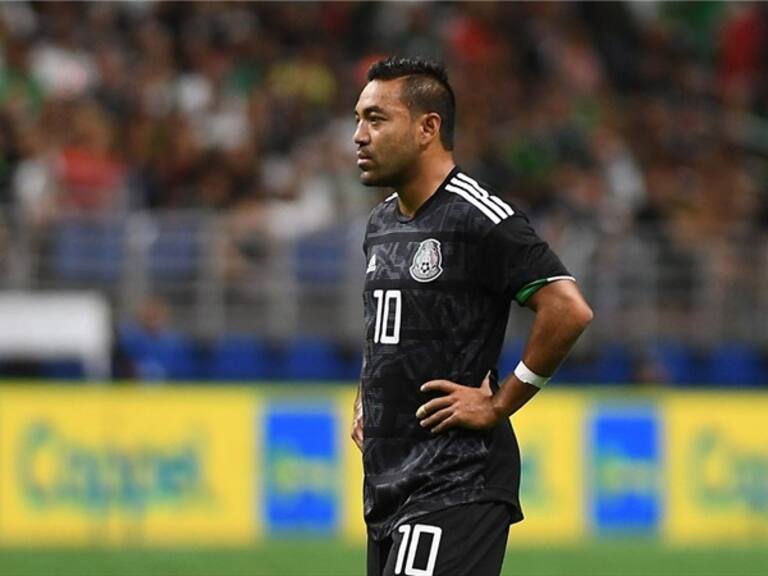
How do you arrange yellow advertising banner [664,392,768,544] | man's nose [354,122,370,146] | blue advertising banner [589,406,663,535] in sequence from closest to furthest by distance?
man's nose [354,122,370,146] → blue advertising banner [589,406,663,535] → yellow advertising banner [664,392,768,544]

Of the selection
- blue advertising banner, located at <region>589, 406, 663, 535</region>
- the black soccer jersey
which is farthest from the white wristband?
blue advertising banner, located at <region>589, 406, 663, 535</region>

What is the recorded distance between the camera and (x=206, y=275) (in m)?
15.5

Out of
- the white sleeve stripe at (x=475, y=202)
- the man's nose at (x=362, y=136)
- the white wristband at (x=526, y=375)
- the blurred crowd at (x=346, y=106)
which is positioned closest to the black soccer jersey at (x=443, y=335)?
the white sleeve stripe at (x=475, y=202)

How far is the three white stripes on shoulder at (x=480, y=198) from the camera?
5.49 m

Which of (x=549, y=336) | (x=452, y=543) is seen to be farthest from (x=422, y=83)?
(x=452, y=543)

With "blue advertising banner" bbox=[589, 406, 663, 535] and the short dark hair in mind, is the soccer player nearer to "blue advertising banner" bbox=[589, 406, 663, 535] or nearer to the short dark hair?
the short dark hair

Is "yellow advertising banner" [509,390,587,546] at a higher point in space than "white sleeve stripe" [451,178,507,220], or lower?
lower

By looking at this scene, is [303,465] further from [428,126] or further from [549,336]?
[549,336]

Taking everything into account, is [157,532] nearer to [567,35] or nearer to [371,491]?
[567,35]

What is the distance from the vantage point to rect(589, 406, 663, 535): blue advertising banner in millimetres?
15680

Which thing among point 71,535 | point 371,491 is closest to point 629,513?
point 71,535

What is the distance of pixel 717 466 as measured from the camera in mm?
15859

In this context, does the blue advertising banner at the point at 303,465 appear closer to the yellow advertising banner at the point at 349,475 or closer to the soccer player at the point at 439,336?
the yellow advertising banner at the point at 349,475

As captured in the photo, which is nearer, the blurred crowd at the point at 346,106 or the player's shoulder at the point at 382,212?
the player's shoulder at the point at 382,212
